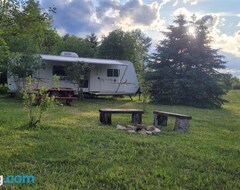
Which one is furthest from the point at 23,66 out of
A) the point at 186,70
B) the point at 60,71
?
the point at 186,70

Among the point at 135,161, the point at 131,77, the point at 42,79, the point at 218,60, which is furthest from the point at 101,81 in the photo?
the point at 135,161

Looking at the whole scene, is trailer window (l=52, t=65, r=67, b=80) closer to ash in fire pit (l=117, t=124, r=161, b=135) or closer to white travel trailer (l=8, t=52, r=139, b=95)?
white travel trailer (l=8, t=52, r=139, b=95)

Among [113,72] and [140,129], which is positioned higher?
[113,72]

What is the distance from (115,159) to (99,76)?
13111 millimetres

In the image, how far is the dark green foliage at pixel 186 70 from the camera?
661 inches

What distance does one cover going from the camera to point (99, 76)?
17.8 metres

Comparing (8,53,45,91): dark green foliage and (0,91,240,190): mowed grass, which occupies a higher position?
(8,53,45,91): dark green foliage

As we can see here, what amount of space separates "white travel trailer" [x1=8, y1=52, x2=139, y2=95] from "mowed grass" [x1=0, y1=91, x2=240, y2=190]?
9.34m

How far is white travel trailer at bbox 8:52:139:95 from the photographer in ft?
53.6

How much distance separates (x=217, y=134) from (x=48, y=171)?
4933 millimetres

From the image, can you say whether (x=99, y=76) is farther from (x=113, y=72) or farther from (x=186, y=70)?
(x=186, y=70)

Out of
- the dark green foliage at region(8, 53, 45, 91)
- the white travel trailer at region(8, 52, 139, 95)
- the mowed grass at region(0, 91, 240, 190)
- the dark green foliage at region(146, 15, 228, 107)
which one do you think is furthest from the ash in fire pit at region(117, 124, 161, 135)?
the dark green foliage at region(146, 15, 228, 107)

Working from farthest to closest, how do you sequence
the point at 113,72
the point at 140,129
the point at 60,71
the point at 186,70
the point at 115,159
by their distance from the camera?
the point at 113,72 → the point at 186,70 → the point at 60,71 → the point at 140,129 → the point at 115,159

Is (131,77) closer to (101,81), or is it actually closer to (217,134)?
(101,81)
